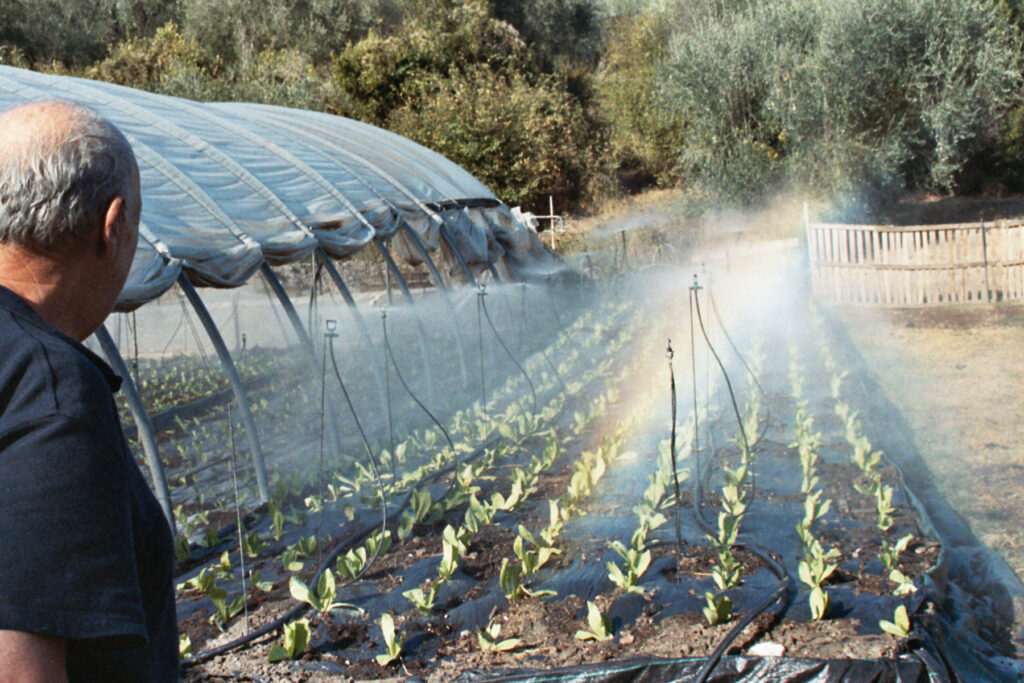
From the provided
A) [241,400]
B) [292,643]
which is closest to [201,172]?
[241,400]

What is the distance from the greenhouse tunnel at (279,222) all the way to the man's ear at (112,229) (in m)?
2.49

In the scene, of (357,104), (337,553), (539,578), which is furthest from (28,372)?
(357,104)

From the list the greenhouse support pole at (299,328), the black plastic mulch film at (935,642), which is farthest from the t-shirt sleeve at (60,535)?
→ the greenhouse support pole at (299,328)

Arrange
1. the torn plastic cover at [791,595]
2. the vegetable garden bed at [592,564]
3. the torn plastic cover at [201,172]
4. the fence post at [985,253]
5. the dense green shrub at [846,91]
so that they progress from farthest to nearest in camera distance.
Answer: the dense green shrub at [846,91]
the fence post at [985,253]
the torn plastic cover at [201,172]
the vegetable garden bed at [592,564]
the torn plastic cover at [791,595]

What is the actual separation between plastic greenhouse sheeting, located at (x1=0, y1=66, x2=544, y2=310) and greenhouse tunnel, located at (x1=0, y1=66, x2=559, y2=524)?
0.02 m

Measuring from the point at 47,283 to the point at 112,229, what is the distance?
0.10 metres

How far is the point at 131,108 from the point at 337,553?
14.9 ft

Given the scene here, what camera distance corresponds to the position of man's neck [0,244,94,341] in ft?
3.52

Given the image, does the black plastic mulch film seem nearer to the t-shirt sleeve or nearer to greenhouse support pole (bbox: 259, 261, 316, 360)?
the t-shirt sleeve

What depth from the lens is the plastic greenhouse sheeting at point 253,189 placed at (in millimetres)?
5668

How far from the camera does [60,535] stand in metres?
0.94

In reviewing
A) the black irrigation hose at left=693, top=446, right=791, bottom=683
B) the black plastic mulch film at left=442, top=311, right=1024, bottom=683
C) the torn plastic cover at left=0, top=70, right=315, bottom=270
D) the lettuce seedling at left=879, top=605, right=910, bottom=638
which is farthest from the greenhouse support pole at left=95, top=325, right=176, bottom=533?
the lettuce seedling at left=879, top=605, right=910, bottom=638

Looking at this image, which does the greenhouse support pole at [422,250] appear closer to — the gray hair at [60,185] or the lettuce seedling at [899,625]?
the lettuce seedling at [899,625]

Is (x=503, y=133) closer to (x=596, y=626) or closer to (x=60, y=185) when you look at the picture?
(x=596, y=626)
